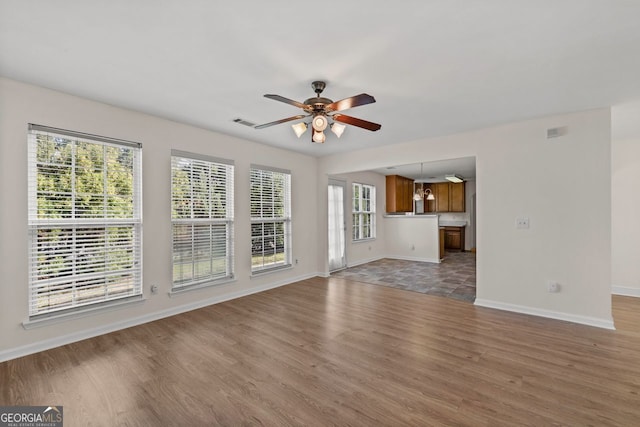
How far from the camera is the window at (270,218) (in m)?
4.95

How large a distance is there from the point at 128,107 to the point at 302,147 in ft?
9.00

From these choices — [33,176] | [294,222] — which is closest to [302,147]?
[294,222]

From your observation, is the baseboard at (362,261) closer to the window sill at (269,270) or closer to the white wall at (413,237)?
the white wall at (413,237)

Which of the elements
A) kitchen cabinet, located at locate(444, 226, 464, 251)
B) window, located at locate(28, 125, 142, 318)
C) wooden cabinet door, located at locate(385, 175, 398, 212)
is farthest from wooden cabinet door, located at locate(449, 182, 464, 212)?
window, located at locate(28, 125, 142, 318)

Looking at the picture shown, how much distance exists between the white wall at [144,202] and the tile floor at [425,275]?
140cm

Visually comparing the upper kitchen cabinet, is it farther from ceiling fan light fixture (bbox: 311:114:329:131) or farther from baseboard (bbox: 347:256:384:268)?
ceiling fan light fixture (bbox: 311:114:329:131)

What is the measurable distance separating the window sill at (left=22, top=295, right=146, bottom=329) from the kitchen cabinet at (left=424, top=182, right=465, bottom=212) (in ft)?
Result: 29.5

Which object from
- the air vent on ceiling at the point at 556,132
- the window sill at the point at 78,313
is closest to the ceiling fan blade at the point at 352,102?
the air vent on ceiling at the point at 556,132

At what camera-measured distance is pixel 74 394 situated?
2.11 m

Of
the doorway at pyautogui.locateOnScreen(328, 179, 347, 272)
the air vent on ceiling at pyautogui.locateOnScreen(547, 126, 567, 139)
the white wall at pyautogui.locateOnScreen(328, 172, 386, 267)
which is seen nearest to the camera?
the air vent on ceiling at pyautogui.locateOnScreen(547, 126, 567, 139)

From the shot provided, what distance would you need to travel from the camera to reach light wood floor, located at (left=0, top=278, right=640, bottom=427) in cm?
190

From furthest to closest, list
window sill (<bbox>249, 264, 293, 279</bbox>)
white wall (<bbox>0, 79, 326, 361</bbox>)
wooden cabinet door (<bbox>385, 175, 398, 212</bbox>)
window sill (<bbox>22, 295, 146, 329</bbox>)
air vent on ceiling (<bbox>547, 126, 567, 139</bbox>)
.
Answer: wooden cabinet door (<bbox>385, 175, 398, 212</bbox>)
window sill (<bbox>249, 264, 293, 279</bbox>)
air vent on ceiling (<bbox>547, 126, 567, 139</bbox>)
window sill (<bbox>22, 295, 146, 329</bbox>)
white wall (<bbox>0, 79, 326, 361</bbox>)

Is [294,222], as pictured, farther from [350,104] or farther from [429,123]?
[350,104]

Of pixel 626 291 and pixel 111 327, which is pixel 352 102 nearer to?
pixel 111 327
